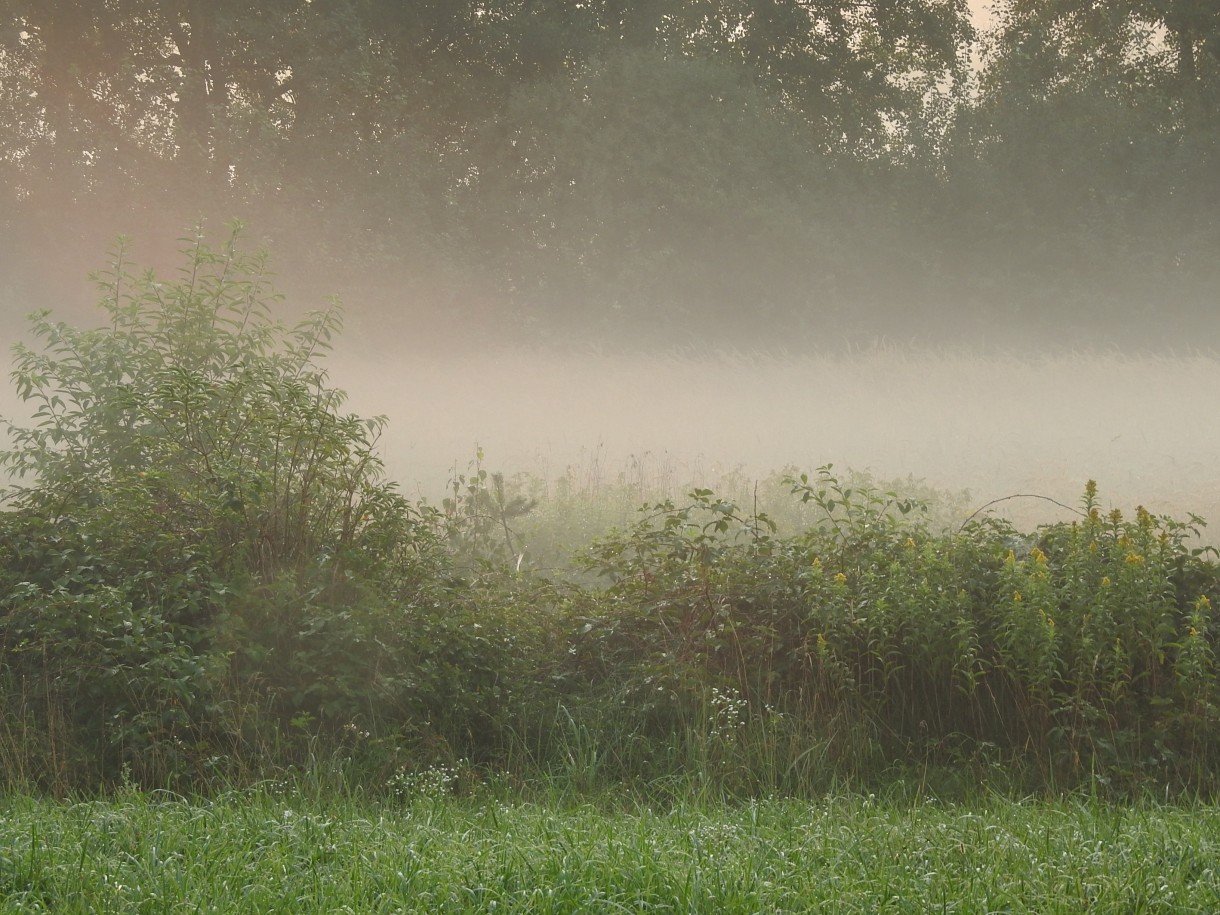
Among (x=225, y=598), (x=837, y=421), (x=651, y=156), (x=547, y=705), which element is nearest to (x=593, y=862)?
(x=547, y=705)

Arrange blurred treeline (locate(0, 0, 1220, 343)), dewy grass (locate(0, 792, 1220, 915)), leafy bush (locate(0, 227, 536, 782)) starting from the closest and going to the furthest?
dewy grass (locate(0, 792, 1220, 915)) → leafy bush (locate(0, 227, 536, 782)) → blurred treeline (locate(0, 0, 1220, 343))

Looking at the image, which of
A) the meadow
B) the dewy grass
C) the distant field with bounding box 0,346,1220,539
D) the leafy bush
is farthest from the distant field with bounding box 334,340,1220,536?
the dewy grass

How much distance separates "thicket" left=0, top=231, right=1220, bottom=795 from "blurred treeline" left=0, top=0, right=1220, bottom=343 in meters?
21.3

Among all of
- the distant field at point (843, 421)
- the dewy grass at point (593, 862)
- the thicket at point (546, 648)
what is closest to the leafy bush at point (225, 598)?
the thicket at point (546, 648)

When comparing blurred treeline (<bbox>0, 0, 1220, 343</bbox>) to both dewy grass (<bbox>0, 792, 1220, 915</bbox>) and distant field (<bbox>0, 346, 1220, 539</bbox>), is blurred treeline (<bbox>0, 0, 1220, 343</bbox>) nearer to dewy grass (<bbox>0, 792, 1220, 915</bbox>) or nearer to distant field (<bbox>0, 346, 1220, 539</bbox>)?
distant field (<bbox>0, 346, 1220, 539</bbox>)

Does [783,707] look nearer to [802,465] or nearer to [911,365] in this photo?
[802,465]

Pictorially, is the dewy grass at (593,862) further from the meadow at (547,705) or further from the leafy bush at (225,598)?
the leafy bush at (225,598)

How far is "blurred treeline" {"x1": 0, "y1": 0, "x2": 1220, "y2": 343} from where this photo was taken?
2672cm

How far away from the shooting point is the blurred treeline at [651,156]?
1052 inches

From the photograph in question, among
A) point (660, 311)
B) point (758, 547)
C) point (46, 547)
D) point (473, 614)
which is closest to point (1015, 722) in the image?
point (758, 547)

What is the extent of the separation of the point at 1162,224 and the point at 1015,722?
91.0 feet

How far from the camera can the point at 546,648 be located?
6.20m

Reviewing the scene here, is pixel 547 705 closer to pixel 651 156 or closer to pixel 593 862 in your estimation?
pixel 593 862

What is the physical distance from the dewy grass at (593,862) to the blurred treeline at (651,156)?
23.6 meters
